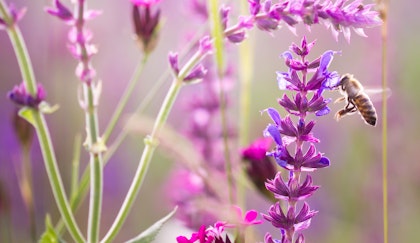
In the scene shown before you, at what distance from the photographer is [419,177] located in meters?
1.80

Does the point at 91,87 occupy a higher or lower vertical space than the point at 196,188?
higher

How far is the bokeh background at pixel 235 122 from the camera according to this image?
64.3 inches

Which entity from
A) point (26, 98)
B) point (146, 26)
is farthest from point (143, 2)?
point (26, 98)

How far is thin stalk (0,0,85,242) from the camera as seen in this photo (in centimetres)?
77

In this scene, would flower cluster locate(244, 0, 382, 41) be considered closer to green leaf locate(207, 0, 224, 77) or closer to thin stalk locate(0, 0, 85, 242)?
green leaf locate(207, 0, 224, 77)

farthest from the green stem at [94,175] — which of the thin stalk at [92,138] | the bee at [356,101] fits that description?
the bee at [356,101]

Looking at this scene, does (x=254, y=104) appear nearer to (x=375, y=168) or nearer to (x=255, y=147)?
(x=375, y=168)

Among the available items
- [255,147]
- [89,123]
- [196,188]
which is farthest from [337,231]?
[89,123]

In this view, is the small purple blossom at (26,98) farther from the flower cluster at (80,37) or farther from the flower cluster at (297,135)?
the flower cluster at (297,135)

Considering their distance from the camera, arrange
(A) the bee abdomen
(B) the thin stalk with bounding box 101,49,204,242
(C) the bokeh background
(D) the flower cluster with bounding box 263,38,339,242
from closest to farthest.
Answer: (D) the flower cluster with bounding box 263,38,339,242
(B) the thin stalk with bounding box 101,49,204,242
(A) the bee abdomen
(C) the bokeh background

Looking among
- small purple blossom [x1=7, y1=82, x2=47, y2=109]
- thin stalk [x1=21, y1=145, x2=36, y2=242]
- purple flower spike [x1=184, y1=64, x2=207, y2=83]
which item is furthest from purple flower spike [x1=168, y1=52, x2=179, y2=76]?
thin stalk [x1=21, y1=145, x2=36, y2=242]

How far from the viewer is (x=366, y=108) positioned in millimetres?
871

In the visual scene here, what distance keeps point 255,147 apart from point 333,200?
1.14 metres

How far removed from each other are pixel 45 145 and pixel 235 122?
650 millimetres
